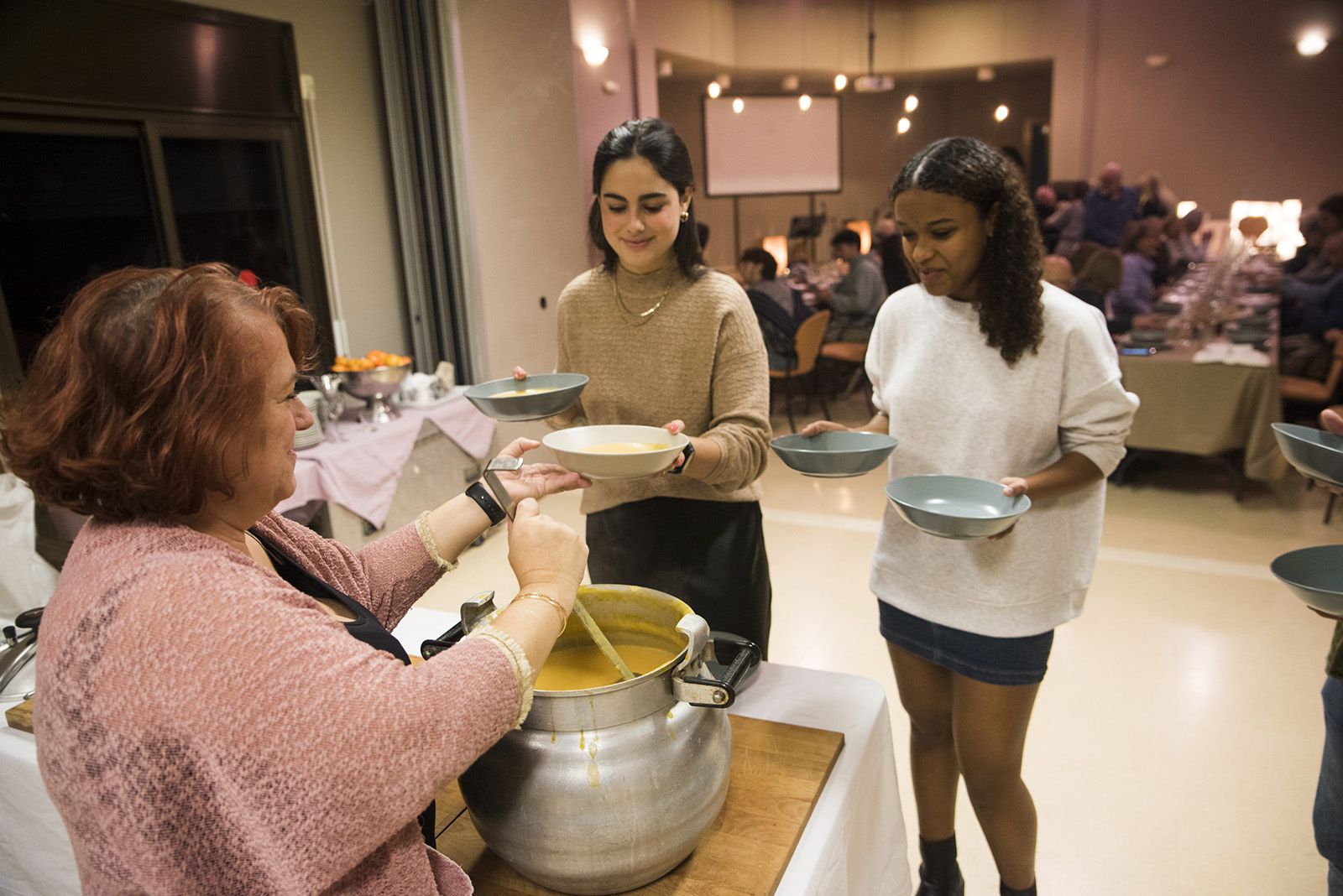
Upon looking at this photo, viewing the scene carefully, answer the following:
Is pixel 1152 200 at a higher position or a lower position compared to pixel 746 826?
higher

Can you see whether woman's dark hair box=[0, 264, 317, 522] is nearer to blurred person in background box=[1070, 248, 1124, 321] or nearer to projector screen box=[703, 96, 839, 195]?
blurred person in background box=[1070, 248, 1124, 321]

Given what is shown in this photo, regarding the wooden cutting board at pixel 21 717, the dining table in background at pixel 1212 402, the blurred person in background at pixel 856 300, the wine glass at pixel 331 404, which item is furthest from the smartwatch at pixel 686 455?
the blurred person in background at pixel 856 300

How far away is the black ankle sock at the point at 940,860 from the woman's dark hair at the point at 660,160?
112 cm

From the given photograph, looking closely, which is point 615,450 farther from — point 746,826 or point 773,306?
point 773,306

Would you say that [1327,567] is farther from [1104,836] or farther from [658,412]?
[1104,836]

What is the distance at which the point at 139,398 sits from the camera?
0.65 metres

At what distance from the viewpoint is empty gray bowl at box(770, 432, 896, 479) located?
1293 mm

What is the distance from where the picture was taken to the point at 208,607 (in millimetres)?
625

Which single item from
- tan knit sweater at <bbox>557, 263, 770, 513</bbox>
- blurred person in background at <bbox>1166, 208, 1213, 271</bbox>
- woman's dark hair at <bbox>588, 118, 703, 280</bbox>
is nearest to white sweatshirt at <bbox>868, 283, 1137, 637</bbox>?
tan knit sweater at <bbox>557, 263, 770, 513</bbox>

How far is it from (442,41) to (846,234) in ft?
12.0

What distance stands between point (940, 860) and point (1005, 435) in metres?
0.83

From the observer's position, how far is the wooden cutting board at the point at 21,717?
128 cm

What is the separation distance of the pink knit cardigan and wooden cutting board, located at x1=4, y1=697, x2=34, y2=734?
2.49 feet

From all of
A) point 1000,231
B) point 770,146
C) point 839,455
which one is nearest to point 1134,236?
point 770,146
